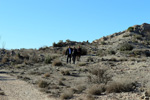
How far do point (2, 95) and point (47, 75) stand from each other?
7.68 metres

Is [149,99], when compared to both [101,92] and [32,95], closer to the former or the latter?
[101,92]

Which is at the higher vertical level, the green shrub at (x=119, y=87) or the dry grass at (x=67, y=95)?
the green shrub at (x=119, y=87)

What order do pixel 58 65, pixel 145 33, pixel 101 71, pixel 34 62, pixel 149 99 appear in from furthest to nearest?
1. pixel 145 33
2. pixel 34 62
3. pixel 58 65
4. pixel 101 71
5. pixel 149 99

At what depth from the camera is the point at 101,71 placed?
49.4ft

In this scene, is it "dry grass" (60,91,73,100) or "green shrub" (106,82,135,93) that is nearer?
"green shrub" (106,82,135,93)

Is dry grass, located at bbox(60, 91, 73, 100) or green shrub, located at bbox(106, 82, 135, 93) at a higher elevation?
green shrub, located at bbox(106, 82, 135, 93)

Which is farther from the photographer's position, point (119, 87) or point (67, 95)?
point (67, 95)

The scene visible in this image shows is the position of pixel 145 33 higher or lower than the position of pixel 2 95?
higher

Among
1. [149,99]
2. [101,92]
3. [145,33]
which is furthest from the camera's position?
[145,33]

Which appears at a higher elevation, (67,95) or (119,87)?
(119,87)

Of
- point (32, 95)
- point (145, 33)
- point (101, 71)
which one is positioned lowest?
point (32, 95)

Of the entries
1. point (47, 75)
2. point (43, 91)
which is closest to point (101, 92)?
point (43, 91)

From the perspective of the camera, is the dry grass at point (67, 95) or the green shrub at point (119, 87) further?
the dry grass at point (67, 95)

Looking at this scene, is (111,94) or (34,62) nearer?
(111,94)
